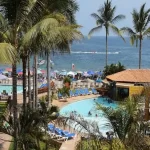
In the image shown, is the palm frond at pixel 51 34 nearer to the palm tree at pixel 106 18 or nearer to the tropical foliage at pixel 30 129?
the tropical foliage at pixel 30 129

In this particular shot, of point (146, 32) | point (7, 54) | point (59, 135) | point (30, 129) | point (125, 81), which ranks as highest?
point (146, 32)

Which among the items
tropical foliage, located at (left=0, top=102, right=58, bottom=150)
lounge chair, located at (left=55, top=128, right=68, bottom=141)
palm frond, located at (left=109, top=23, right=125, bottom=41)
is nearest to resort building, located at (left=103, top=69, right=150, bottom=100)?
palm frond, located at (left=109, top=23, right=125, bottom=41)

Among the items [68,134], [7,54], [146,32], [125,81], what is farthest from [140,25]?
[7,54]

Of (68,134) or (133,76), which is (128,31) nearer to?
(133,76)

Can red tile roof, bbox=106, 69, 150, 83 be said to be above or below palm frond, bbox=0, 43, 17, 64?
below

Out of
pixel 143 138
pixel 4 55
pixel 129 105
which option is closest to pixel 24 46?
pixel 4 55

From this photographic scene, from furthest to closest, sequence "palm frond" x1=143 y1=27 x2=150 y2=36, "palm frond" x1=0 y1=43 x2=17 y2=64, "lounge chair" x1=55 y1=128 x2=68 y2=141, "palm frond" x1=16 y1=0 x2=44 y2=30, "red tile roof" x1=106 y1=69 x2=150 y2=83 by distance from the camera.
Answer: "palm frond" x1=143 y1=27 x2=150 y2=36 < "red tile roof" x1=106 y1=69 x2=150 y2=83 < "lounge chair" x1=55 y1=128 x2=68 y2=141 < "palm frond" x1=16 y1=0 x2=44 y2=30 < "palm frond" x1=0 y1=43 x2=17 y2=64

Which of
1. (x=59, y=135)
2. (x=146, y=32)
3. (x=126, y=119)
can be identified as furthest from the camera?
(x=146, y=32)

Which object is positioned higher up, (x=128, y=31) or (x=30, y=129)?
(x=128, y=31)

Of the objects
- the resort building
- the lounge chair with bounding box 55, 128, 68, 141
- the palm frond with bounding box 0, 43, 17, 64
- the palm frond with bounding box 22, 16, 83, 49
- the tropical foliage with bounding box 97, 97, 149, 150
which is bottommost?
the lounge chair with bounding box 55, 128, 68, 141

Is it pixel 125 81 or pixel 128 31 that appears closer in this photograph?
pixel 125 81

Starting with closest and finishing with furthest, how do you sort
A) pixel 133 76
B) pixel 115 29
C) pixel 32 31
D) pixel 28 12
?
pixel 32 31
pixel 28 12
pixel 133 76
pixel 115 29

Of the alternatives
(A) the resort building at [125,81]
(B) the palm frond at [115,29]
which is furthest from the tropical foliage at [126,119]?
(B) the palm frond at [115,29]

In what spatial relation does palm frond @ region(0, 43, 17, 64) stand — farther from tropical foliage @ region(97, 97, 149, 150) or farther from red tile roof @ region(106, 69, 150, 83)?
red tile roof @ region(106, 69, 150, 83)
